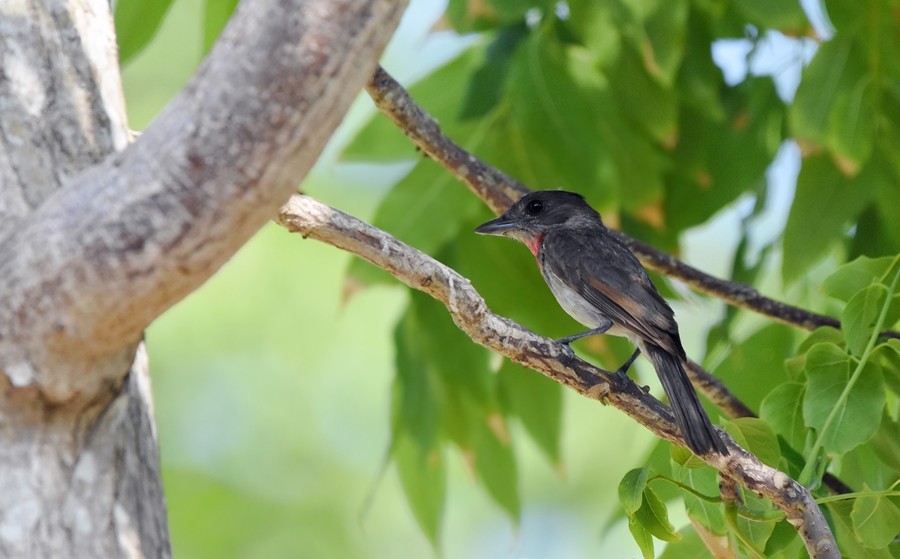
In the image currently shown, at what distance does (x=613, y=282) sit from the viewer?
398cm

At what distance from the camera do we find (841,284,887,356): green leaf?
2.74 meters

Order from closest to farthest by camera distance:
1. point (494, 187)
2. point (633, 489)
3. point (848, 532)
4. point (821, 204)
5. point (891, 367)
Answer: point (633, 489) < point (848, 532) < point (891, 367) < point (494, 187) < point (821, 204)

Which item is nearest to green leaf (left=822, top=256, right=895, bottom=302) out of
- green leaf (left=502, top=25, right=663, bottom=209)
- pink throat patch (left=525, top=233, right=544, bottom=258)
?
green leaf (left=502, top=25, right=663, bottom=209)

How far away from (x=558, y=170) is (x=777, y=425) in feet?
4.87

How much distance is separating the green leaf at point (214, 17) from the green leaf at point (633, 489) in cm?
216

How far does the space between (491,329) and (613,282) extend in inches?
54.6

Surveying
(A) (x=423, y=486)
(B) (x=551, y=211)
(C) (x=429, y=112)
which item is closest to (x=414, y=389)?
(A) (x=423, y=486)

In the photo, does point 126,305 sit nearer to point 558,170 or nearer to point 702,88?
point 558,170

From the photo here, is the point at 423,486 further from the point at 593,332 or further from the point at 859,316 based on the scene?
the point at 859,316

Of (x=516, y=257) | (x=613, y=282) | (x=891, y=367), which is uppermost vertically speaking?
(x=516, y=257)

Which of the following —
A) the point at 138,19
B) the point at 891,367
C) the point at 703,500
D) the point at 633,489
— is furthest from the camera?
the point at 138,19

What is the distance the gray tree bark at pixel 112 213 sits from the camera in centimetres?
197

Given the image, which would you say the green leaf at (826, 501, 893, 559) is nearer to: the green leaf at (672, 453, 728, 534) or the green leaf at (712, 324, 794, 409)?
the green leaf at (672, 453, 728, 534)

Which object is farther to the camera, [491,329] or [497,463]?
[497,463]
